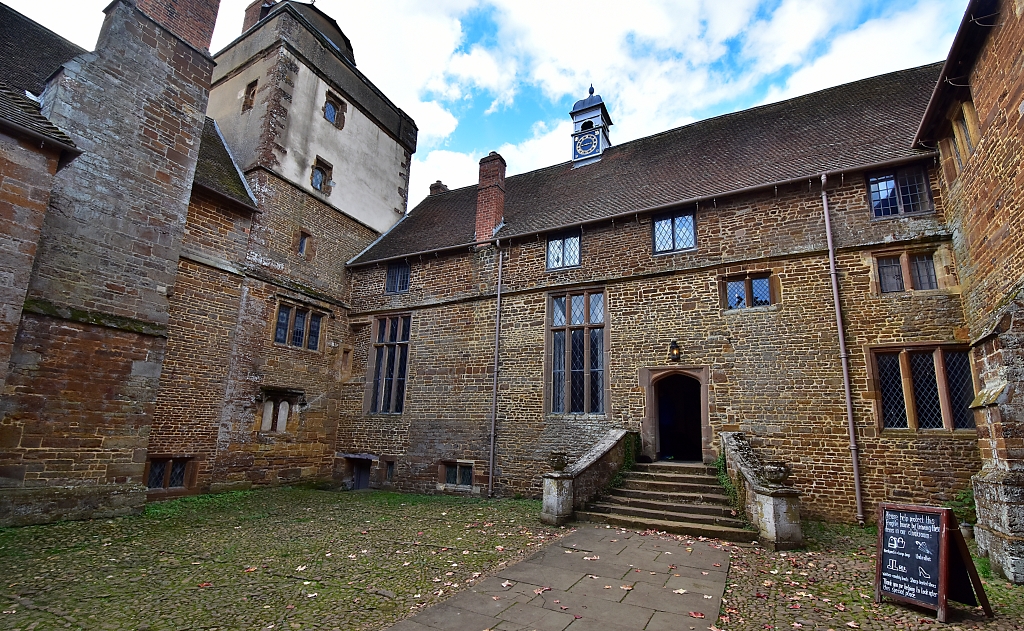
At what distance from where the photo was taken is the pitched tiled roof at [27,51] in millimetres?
10453

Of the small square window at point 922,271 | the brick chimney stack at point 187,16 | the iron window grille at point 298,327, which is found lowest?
the iron window grille at point 298,327

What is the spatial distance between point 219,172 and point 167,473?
792 cm

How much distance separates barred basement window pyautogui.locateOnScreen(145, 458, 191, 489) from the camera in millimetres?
11406

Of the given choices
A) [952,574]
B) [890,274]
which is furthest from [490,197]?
[952,574]

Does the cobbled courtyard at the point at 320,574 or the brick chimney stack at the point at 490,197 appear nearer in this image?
the cobbled courtyard at the point at 320,574

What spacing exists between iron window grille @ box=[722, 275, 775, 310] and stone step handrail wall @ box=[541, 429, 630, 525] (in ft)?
12.7

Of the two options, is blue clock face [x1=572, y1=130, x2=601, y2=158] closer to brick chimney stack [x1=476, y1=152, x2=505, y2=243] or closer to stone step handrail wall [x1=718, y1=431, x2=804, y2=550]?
brick chimney stack [x1=476, y1=152, x2=505, y2=243]

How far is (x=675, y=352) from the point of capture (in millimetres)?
11180

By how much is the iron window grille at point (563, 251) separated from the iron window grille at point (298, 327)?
7.43 meters

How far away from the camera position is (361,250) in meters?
17.6

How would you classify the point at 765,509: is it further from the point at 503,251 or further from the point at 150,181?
the point at 150,181

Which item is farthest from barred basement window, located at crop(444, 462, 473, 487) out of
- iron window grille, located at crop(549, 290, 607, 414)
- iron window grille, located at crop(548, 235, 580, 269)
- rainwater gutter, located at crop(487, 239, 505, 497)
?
iron window grille, located at crop(548, 235, 580, 269)

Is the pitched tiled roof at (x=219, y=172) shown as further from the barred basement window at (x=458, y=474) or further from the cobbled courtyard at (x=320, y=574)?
the barred basement window at (x=458, y=474)

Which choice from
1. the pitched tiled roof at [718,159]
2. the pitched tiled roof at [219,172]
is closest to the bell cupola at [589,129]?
the pitched tiled roof at [718,159]
